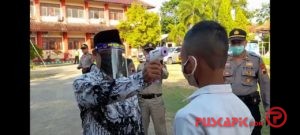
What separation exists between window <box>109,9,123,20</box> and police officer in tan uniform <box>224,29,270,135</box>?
33016 mm

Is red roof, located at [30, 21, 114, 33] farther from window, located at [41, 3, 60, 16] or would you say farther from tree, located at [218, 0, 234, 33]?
tree, located at [218, 0, 234, 33]

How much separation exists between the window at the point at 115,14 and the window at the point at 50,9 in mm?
5680

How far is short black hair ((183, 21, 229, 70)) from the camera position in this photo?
1.76 meters

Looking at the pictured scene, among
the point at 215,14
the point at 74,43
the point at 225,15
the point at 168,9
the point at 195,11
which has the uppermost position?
the point at 168,9

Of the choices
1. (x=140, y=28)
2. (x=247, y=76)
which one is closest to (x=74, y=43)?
(x=140, y=28)

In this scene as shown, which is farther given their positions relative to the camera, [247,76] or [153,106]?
[153,106]

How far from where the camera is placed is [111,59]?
262 centimetres

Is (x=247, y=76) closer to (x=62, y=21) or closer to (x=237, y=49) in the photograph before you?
(x=237, y=49)

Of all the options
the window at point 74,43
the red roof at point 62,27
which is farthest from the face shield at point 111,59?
the window at point 74,43

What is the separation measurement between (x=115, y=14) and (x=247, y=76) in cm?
3369

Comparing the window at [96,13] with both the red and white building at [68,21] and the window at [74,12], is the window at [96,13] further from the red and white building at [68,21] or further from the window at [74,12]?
the window at [74,12]

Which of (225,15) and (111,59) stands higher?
(225,15)

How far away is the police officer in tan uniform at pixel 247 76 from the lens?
4.57 metres

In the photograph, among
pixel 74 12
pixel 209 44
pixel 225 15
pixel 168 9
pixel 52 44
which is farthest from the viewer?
pixel 168 9
